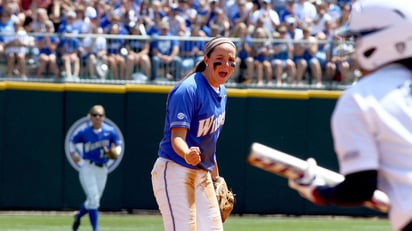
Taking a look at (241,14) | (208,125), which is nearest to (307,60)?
(241,14)

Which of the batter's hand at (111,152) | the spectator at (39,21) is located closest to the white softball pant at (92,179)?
the batter's hand at (111,152)

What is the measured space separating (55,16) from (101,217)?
11.8 ft

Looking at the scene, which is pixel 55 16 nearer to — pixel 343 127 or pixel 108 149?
pixel 108 149

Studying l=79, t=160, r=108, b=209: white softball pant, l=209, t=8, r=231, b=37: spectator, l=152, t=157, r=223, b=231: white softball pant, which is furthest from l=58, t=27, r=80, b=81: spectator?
l=152, t=157, r=223, b=231: white softball pant

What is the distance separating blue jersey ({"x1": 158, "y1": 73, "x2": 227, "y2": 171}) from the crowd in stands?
29.9 ft

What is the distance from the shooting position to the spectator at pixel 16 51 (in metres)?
16.8

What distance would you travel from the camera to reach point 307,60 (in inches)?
682

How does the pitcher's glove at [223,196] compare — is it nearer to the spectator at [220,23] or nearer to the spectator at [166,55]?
the spectator at [166,55]

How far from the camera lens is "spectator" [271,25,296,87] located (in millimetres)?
17188

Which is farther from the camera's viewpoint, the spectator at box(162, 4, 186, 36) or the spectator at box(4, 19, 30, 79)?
the spectator at box(162, 4, 186, 36)

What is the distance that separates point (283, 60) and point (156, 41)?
207cm

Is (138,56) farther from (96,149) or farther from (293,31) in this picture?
(96,149)

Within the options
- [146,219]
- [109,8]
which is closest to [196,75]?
[146,219]

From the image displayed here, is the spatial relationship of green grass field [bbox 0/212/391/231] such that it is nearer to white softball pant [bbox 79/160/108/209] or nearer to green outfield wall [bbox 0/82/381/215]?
green outfield wall [bbox 0/82/381/215]
